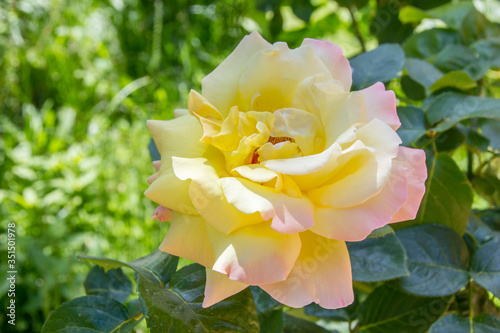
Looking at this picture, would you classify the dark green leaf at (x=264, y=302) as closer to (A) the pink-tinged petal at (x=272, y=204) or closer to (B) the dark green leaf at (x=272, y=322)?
(B) the dark green leaf at (x=272, y=322)

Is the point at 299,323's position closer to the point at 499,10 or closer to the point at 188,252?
the point at 188,252

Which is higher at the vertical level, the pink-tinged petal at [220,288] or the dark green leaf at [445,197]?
the pink-tinged petal at [220,288]

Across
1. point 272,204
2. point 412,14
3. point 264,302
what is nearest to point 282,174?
point 272,204

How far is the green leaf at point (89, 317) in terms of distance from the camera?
35cm

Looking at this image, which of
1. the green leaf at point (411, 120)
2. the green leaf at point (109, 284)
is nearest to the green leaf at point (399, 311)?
the green leaf at point (411, 120)

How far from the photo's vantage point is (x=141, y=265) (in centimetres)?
39

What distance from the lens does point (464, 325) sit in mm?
412

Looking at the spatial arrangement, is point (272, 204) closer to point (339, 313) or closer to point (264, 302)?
point (264, 302)

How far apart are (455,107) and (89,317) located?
15.3 inches

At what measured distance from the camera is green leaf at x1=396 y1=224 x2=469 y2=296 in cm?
43

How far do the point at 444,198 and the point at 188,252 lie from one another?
0.28 metres

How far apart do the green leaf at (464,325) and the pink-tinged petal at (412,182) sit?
0.51 feet

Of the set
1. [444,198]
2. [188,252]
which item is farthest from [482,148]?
[188,252]

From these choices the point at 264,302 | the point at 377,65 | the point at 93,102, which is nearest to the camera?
the point at 264,302
